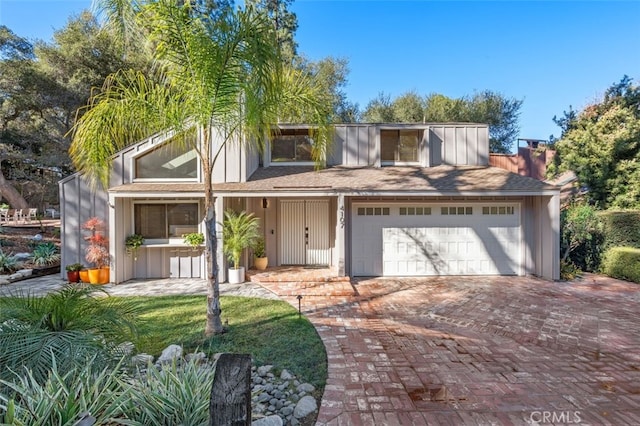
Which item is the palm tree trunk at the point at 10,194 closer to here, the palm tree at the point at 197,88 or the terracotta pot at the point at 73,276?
the terracotta pot at the point at 73,276

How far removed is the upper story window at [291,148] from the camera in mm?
10828

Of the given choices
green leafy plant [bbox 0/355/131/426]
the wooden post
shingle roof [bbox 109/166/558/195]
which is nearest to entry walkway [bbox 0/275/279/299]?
shingle roof [bbox 109/166/558/195]

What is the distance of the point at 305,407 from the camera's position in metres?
3.16

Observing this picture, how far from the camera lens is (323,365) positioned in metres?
4.04

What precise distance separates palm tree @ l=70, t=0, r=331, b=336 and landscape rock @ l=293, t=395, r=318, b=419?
2.22 metres

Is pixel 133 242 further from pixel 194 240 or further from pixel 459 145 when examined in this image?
pixel 459 145

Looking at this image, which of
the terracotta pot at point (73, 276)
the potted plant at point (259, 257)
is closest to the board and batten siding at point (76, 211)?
the terracotta pot at point (73, 276)

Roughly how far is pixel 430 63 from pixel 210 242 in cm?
1676

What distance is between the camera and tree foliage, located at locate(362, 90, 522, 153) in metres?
21.6

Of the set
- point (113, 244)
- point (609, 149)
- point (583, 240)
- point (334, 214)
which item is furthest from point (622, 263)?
point (113, 244)

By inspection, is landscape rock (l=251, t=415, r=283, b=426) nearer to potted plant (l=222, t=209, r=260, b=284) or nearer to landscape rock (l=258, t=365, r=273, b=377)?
landscape rock (l=258, t=365, r=273, b=377)

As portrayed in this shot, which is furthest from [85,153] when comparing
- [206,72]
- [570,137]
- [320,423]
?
[570,137]

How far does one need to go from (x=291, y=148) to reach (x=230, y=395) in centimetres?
967

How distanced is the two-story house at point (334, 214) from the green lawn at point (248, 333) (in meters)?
2.33
